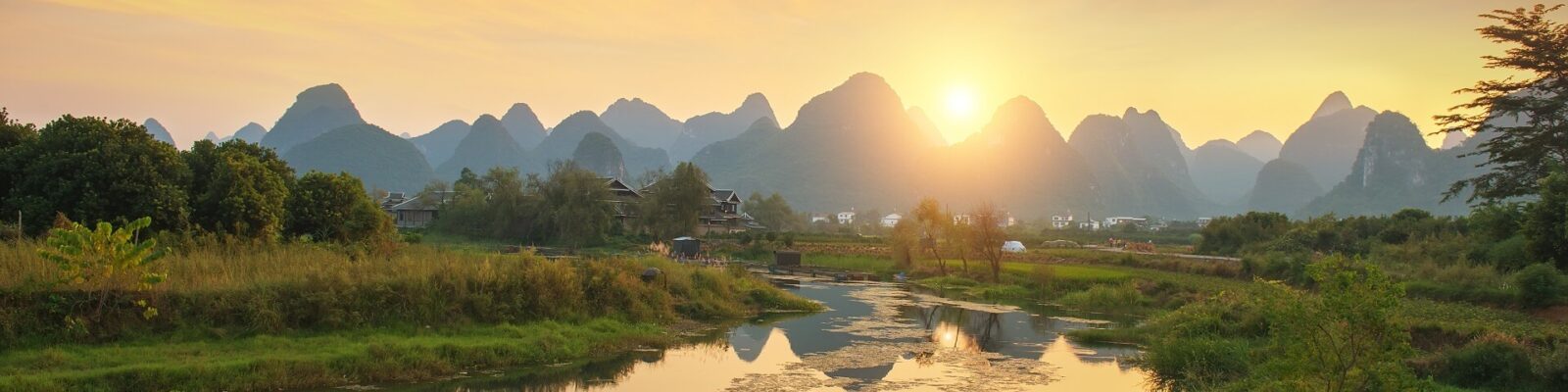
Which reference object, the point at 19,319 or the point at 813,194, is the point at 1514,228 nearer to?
the point at 19,319

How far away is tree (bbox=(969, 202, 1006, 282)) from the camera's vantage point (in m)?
37.7

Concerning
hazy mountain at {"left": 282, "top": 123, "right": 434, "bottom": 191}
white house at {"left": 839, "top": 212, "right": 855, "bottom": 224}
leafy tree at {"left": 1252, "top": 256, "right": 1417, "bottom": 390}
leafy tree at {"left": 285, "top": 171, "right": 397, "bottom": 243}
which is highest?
hazy mountain at {"left": 282, "top": 123, "right": 434, "bottom": 191}

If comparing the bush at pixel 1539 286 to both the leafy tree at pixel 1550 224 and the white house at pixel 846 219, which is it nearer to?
the leafy tree at pixel 1550 224

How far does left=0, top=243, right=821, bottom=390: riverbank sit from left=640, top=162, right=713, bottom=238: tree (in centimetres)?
4273

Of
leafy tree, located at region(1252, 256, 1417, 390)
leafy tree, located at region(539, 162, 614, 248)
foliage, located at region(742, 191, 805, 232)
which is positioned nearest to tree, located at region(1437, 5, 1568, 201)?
leafy tree, located at region(1252, 256, 1417, 390)

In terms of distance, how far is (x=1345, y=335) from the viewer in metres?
7.80

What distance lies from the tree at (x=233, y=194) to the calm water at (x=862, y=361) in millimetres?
8784

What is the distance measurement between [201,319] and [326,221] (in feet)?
31.7

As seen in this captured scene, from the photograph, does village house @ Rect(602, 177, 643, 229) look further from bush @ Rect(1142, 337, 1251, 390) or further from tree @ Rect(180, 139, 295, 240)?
bush @ Rect(1142, 337, 1251, 390)

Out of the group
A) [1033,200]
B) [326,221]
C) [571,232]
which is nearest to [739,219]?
[571,232]

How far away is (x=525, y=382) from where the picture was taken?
47.9 ft

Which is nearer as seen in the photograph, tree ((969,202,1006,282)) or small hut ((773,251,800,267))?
tree ((969,202,1006,282))

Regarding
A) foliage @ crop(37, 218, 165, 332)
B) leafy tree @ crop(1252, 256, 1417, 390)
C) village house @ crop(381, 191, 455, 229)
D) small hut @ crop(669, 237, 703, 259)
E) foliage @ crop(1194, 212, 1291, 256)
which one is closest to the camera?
leafy tree @ crop(1252, 256, 1417, 390)

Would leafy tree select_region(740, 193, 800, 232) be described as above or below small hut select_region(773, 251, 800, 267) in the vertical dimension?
above
